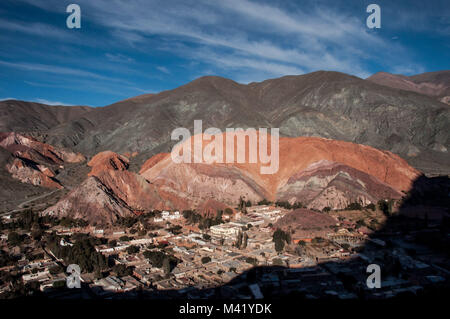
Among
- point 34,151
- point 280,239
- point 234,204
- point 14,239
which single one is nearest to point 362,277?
point 280,239

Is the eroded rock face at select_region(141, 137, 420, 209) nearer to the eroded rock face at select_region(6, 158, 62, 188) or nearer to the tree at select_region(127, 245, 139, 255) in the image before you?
the tree at select_region(127, 245, 139, 255)

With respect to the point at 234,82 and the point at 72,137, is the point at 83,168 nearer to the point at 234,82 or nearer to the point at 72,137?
the point at 72,137

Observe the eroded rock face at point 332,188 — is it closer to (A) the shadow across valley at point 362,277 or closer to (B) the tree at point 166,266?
(A) the shadow across valley at point 362,277

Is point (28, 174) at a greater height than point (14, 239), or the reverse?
point (28, 174)

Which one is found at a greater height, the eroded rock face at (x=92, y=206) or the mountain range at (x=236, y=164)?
the mountain range at (x=236, y=164)

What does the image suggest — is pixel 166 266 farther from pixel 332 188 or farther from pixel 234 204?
pixel 332 188

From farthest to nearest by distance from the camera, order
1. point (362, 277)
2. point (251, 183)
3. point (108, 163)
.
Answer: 1. point (108, 163)
2. point (251, 183)
3. point (362, 277)

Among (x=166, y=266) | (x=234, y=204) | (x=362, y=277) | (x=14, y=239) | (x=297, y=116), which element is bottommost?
(x=362, y=277)

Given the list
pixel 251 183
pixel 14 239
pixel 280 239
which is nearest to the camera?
pixel 280 239

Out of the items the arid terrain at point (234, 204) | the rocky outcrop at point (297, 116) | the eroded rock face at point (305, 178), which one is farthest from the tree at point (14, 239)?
the rocky outcrop at point (297, 116)
